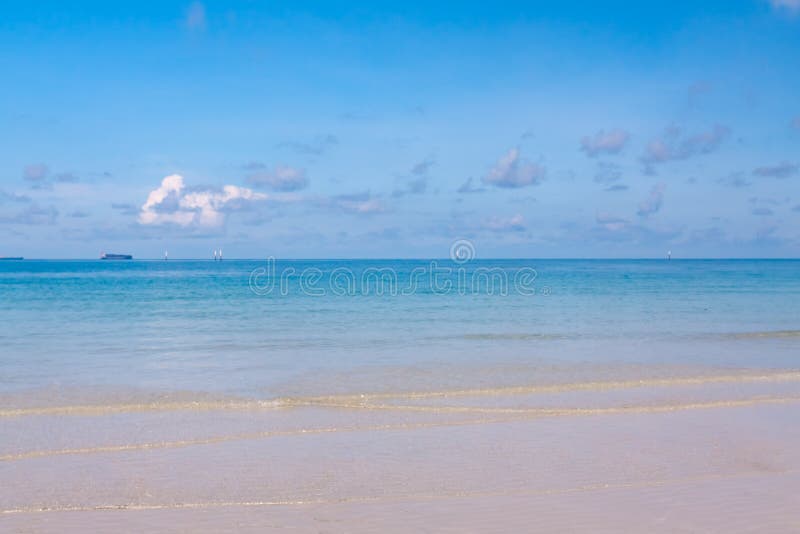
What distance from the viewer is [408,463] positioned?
8484 mm

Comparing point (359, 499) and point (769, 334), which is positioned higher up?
point (769, 334)

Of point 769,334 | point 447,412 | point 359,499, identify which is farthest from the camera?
point 769,334

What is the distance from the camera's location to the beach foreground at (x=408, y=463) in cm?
667

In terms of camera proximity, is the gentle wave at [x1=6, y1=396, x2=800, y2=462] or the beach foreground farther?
the gentle wave at [x1=6, y1=396, x2=800, y2=462]

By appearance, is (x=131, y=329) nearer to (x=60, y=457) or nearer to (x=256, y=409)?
(x=256, y=409)

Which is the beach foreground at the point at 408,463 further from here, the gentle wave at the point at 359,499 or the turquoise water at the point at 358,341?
the turquoise water at the point at 358,341

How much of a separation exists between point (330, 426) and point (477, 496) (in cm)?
381

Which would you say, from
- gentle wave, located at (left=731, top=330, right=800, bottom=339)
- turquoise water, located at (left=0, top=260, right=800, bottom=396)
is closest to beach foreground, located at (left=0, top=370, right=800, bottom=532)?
turquoise water, located at (left=0, top=260, right=800, bottom=396)

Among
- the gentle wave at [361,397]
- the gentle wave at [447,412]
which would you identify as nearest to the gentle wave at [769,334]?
the gentle wave at [361,397]

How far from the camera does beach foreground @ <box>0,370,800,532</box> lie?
6.67 metres

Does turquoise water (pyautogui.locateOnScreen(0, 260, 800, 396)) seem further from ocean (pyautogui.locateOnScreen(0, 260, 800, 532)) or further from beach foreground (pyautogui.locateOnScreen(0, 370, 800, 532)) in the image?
beach foreground (pyautogui.locateOnScreen(0, 370, 800, 532))

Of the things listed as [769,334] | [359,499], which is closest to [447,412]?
[359,499]

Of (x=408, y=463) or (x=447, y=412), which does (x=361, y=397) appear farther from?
(x=408, y=463)

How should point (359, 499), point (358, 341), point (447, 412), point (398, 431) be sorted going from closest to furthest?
point (359, 499)
point (398, 431)
point (447, 412)
point (358, 341)
